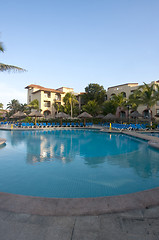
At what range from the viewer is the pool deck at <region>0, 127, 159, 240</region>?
1847mm

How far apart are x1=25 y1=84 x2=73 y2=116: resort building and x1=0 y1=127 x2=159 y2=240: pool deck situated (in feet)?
112

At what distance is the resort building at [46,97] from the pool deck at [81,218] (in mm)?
34125

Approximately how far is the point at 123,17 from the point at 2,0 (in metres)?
9.60

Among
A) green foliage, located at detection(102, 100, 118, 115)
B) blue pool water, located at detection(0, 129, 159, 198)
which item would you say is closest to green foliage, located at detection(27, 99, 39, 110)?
green foliage, located at detection(102, 100, 118, 115)

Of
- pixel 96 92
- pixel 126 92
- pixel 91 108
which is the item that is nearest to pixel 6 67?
pixel 91 108

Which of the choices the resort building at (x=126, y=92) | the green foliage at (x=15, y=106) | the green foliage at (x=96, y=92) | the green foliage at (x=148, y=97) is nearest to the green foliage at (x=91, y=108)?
the green foliage at (x=96, y=92)

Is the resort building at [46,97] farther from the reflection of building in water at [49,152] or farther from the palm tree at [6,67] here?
the reflection of building in water at [49,152]

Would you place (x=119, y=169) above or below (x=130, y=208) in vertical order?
below

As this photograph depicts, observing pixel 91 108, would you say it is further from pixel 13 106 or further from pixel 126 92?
pixel 13 106

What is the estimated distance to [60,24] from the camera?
45.2 ft

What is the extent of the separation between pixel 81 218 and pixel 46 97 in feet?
119

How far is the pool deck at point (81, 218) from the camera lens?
1.85m

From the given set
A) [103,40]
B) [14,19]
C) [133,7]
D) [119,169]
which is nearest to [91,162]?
[119,169]

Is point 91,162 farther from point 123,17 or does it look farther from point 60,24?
point 60,24
